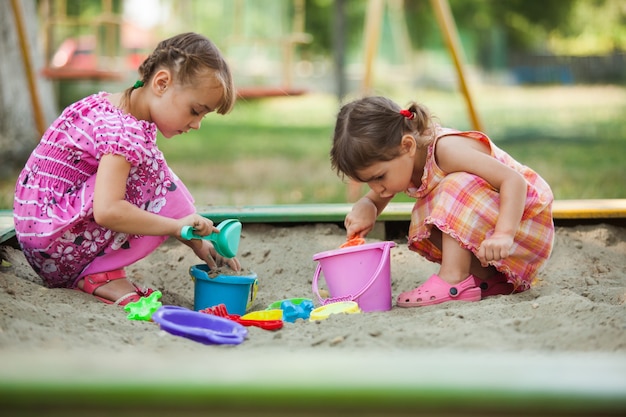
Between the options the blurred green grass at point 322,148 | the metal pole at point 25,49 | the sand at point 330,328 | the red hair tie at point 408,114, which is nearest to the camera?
the sand at point 330,328

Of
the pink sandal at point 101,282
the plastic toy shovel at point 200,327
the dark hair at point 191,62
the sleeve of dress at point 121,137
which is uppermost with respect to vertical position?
the dark hair at point 191,62

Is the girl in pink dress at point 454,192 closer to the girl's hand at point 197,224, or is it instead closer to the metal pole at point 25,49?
the girl's hand at point 197,224

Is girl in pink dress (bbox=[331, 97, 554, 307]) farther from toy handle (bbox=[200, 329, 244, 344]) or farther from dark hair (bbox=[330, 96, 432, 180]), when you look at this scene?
toy handle (bbox=[200, 329, 244, 344])

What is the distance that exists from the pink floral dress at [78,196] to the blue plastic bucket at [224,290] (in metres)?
0.21

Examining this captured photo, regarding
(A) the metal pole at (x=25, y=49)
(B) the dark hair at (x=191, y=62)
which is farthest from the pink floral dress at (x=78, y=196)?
(A) the metal pole at (x=25, y=49)

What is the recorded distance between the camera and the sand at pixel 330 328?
3.67ft

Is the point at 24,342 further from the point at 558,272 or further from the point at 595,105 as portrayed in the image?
the point at 595,105

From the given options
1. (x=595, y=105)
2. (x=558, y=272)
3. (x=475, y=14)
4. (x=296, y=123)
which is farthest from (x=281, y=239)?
(x=475, y=14)

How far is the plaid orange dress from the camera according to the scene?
2258 millimetres

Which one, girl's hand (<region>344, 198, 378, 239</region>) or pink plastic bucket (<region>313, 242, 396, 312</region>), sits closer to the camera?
pink plastic bucket (<region>313, 242, 396, 312</region>)

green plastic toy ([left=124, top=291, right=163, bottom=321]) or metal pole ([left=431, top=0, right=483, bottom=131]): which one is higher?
metal pole ([left=431, top=0, right=483, bottom=131])

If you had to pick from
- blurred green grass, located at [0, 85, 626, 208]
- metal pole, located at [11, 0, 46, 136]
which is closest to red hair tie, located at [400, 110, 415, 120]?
blurred green grass, located at [0, 85, 626, 208]

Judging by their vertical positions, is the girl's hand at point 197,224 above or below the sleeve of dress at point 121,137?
below

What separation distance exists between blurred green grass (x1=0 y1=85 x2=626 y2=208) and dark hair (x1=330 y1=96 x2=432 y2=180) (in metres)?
0.27
